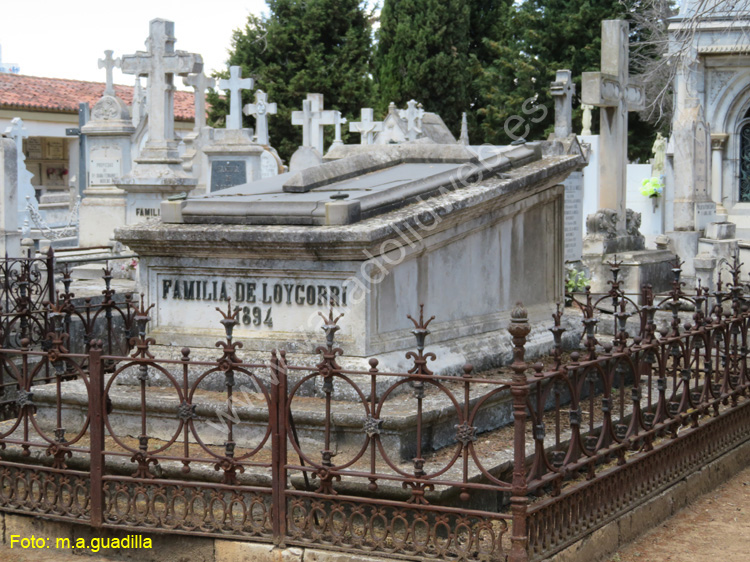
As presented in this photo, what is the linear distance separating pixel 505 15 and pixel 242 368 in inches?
1244

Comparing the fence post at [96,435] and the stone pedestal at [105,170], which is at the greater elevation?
Result: the stone pedestal at [105,170]

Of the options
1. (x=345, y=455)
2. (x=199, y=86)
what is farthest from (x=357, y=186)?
(x=199, y=86)

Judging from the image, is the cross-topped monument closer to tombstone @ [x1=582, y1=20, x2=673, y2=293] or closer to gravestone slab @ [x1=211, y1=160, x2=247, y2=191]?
gravestone slab @ [x1=211, y1=160, x2=247, y2=191]

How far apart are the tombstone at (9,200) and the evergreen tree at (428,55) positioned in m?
21.3

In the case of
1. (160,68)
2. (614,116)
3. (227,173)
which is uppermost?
(160,68)

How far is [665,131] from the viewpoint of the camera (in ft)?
103

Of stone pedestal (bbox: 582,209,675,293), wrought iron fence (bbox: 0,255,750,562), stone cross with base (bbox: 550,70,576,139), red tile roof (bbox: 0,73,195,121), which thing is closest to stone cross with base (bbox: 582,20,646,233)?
stone pedestal (bbox: 582,209,675,293)

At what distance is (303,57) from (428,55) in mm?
4243

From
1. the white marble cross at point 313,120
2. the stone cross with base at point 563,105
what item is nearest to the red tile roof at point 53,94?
the white marble cross at point 313,120

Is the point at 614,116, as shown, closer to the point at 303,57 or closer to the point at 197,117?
the point at 197,117

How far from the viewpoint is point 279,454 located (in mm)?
4414

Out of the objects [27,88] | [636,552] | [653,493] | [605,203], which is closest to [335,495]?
[636,552]

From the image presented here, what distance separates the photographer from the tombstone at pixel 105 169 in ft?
53.0

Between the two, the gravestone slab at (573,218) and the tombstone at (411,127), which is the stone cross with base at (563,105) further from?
the tombstone at (411,127)
